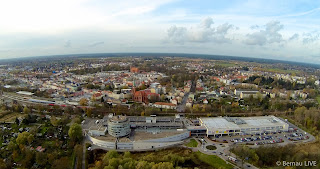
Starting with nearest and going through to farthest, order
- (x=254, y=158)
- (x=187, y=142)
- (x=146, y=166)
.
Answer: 1. (x=146, y=166)
2. (x=254, y=158)
3. (x=187, y=142)

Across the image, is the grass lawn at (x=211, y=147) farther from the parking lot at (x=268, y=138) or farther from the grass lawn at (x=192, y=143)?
the parking lot at (x=268, y=138)

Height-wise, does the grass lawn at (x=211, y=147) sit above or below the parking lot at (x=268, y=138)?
below

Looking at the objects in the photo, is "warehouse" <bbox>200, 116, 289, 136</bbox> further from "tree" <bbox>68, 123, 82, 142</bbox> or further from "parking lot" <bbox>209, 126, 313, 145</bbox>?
"tree" <bbox>68, 123, 82, 142</bbox>

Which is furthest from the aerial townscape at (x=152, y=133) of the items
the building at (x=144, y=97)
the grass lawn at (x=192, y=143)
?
the building at (x=144, y=97)

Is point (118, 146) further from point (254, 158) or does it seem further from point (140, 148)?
point (254, 158)

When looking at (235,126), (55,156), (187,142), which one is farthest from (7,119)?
(235,126)

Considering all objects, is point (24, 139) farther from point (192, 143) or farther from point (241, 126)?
point (241, 126)
